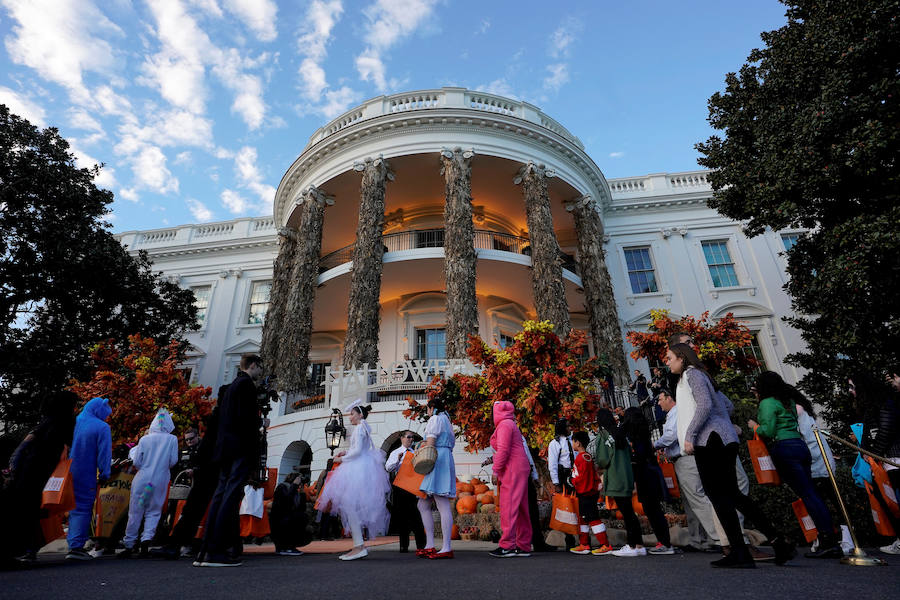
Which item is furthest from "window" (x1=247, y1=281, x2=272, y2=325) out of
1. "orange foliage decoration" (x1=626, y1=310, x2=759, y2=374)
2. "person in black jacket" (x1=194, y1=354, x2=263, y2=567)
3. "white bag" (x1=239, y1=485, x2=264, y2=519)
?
"person in black jacket" (x1=194, y1=354, x2=263, y2=567)

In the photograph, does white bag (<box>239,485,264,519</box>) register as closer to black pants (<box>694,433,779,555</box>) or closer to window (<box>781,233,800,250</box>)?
black pants (<box>694,433,779,555</box>)

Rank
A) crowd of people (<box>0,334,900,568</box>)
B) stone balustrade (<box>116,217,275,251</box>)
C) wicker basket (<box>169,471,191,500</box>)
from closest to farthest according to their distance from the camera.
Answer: crowd of people (<box>0,334,900,568</box>)
wicker basket (<box>169,471,191,500</box>)
stone balustrade (<box>116,217,275,251</box>)

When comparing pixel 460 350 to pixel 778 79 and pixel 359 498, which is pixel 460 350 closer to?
pixel 359 498

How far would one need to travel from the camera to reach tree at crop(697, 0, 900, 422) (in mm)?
8109

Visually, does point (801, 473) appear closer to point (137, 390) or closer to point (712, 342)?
point (712, 342)

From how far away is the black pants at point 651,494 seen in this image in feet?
15.4

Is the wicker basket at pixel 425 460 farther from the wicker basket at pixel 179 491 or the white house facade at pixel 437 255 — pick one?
the white house facade at pixel 437 255

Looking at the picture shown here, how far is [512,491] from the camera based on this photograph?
14.9ft

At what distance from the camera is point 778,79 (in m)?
9.98

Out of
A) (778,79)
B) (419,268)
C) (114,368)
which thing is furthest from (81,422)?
(778,79)

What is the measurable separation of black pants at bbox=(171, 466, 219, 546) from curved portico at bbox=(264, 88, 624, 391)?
25.3 feet

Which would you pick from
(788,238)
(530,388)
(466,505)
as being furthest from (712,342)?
(788,238)

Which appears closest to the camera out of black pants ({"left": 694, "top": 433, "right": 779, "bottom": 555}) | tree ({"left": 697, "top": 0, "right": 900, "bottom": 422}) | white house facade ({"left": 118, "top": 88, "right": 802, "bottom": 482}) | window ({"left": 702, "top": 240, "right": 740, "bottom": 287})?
black pants ({"left": 694, "top": 433, "right": 779, "bottom": 555})

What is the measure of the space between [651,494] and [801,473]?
4.64ft
